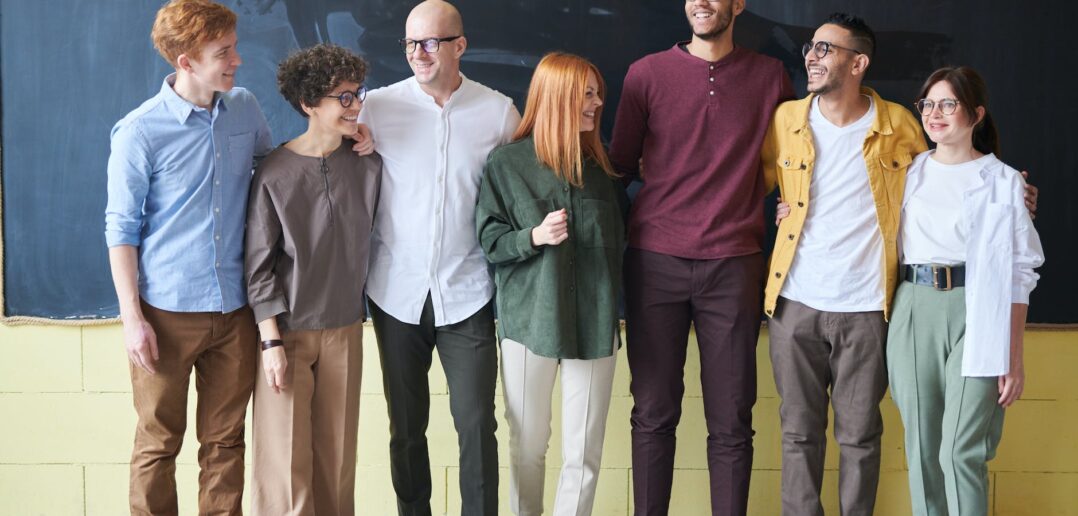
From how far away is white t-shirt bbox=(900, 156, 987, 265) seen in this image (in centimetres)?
267

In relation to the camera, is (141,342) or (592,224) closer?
(141,342)

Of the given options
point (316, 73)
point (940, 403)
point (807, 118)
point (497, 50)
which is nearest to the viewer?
point (316, 73)

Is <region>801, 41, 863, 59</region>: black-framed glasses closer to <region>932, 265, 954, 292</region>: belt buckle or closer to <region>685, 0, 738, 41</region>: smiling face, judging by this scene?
<region>685, 0, 738, 41</region>: smiling face

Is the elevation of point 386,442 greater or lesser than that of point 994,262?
lesser

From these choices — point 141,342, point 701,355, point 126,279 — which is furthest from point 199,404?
point 701,355

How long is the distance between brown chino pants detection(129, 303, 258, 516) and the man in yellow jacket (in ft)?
4.99

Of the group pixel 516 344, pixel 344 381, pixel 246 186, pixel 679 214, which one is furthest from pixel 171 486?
pixel 679 214

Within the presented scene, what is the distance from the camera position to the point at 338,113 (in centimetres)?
263

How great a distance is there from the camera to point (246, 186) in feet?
8.75

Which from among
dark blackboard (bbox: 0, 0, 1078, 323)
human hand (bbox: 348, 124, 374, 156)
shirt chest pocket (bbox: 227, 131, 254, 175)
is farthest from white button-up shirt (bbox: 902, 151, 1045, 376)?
shirt chest pocket (bbox: 227, 131, 254, 175)

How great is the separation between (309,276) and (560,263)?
68 cm

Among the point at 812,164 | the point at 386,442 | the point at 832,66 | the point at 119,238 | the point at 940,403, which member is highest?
the point at 832,66

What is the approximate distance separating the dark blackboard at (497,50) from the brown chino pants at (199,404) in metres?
0.93

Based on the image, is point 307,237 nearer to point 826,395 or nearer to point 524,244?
point 524,244
